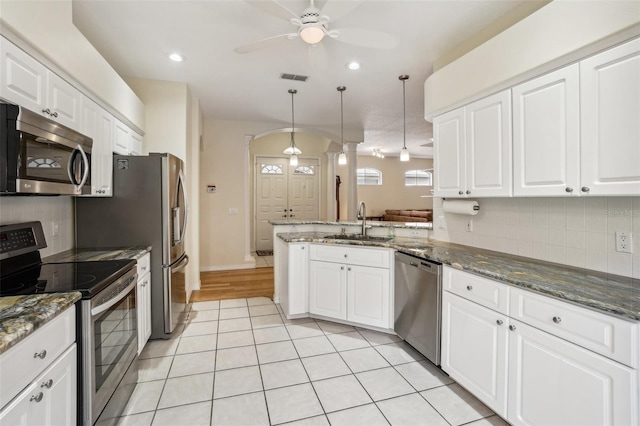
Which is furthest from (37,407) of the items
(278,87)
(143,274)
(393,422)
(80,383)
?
(278,87)

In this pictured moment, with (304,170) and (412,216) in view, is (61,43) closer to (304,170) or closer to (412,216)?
(304,170)

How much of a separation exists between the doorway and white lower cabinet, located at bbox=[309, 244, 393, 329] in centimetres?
440

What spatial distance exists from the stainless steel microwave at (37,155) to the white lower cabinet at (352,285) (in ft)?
6.70

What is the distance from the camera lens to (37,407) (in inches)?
42.3

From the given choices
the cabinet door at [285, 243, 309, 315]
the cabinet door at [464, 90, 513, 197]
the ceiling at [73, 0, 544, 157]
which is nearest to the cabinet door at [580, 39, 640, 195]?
the cabinet door at [464, 90, 513, 197]

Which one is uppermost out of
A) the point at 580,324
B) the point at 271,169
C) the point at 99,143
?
the point at 271,169

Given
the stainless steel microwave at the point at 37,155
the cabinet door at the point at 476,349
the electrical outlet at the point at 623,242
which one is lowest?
the cabinet door at the point at 476,349

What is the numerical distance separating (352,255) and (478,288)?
126 cm

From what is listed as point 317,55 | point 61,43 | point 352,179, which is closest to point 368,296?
point 317,55

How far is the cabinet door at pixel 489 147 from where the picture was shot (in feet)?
6.84

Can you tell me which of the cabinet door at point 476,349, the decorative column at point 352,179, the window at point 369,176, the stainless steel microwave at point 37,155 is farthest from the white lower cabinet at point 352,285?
the window at point 369,176

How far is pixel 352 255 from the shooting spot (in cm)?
295

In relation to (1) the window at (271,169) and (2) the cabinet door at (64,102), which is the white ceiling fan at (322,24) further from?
(1) the window at (271,169)

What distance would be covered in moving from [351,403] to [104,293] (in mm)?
1575
